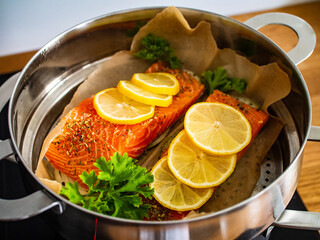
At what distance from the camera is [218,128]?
4.13 feet

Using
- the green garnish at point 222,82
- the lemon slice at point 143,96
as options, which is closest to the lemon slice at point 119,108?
the lemon slice at point 143,96

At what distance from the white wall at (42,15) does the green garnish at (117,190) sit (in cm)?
105

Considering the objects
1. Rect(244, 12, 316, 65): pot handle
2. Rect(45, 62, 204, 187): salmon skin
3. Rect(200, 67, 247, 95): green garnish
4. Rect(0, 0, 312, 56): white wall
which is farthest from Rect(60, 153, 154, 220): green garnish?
Rect(0, 0, 312, 56): white wall

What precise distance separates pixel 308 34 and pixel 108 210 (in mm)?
886

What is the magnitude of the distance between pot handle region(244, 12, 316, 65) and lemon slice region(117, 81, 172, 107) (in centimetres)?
41

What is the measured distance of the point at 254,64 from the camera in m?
1.39

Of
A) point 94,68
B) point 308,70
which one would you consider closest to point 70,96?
point 94,68

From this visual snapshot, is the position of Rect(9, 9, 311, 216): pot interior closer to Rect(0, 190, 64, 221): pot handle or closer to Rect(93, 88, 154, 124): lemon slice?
Rect(93, 88, 154, 124): lemon slice

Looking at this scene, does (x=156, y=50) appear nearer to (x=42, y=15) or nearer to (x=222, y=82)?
(x=222, y=82)

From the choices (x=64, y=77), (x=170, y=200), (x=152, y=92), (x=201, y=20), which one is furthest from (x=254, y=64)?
(x=64, y=77)

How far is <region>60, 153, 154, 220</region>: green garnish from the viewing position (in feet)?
3.37

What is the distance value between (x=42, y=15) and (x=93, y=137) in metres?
0.85

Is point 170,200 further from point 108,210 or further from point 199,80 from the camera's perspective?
point 199,80

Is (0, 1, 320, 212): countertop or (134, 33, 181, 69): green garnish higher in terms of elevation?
(134, 33, 181, 69): green garnish
